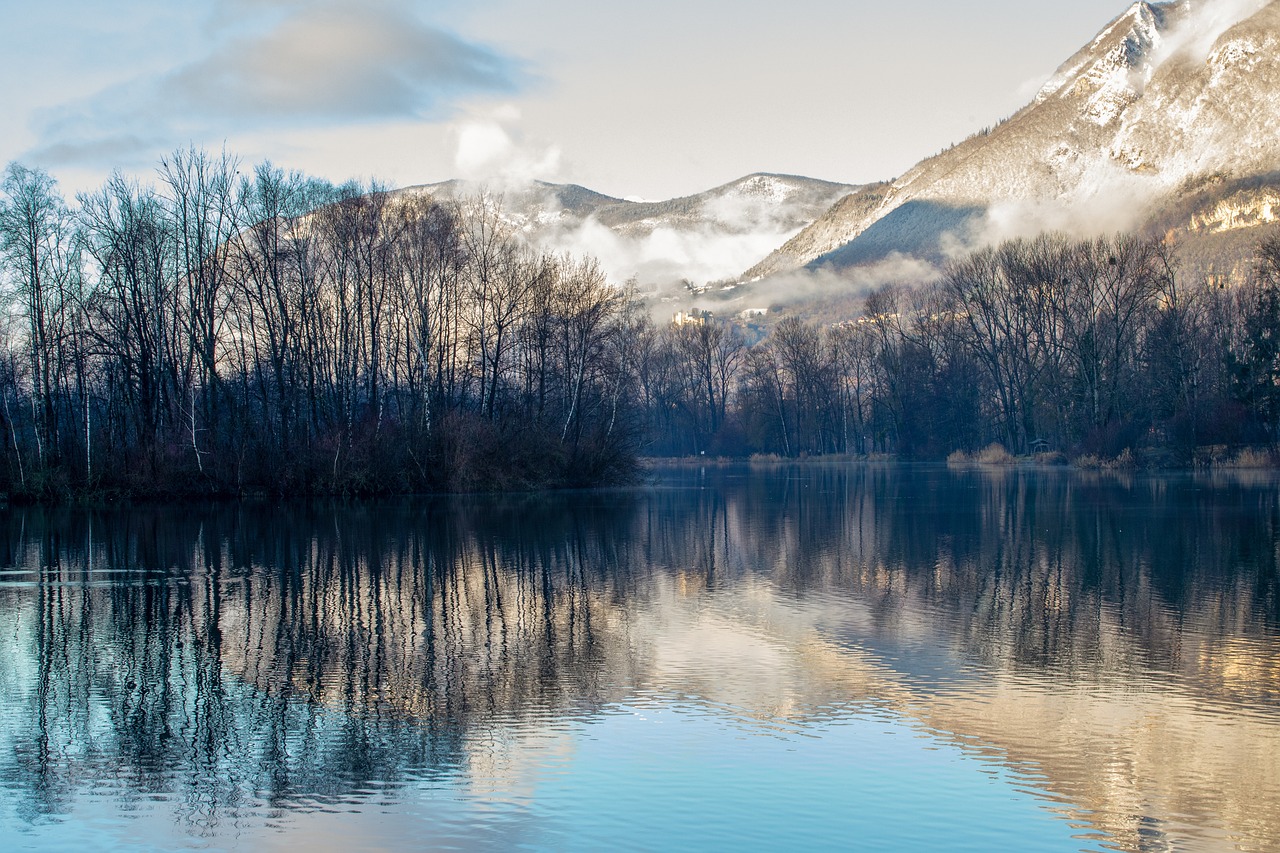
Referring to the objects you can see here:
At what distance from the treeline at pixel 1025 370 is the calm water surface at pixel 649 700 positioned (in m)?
45.4

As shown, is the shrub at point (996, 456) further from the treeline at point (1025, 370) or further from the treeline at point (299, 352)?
the treeline at point (299, 352)

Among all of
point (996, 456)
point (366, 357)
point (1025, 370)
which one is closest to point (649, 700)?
point (366, 357)

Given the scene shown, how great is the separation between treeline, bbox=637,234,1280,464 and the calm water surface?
1786 inches

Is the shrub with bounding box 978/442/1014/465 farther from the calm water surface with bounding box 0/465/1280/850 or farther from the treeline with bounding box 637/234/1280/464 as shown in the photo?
the calm water surface with bounding box 0/465/1280/850

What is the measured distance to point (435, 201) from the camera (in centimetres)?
5612

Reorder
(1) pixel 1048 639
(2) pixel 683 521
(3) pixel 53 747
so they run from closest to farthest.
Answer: (3) pixel 53 747
(1) pixel 1048 639
(2) pixel 683 521

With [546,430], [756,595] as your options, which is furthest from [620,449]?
[756,595]

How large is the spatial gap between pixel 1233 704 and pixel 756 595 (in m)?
7.75

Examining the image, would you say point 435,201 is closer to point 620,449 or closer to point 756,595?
point 620,449

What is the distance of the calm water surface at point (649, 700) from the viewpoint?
7.30 metres

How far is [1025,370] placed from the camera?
87.1 metres

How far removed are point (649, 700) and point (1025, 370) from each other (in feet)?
271

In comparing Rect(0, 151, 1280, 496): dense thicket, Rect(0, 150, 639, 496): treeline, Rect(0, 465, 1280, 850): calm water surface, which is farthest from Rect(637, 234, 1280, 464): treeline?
Rect(0, 465, 1280, 850): calm water surface

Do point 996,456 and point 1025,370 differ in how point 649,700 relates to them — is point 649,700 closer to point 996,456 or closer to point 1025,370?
point 996,456
